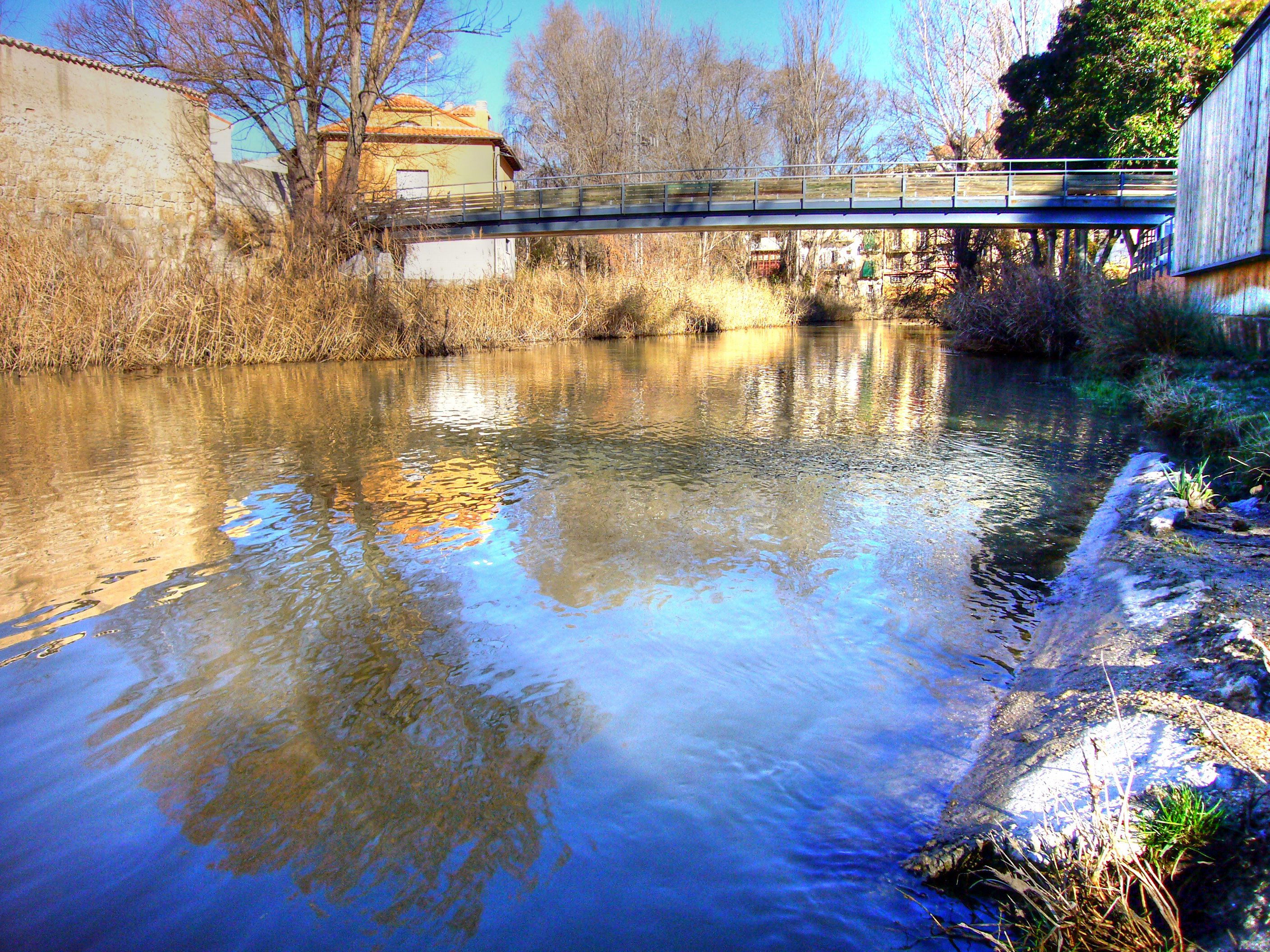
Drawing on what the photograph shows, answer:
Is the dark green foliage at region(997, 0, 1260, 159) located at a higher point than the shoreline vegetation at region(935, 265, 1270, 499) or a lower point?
higher

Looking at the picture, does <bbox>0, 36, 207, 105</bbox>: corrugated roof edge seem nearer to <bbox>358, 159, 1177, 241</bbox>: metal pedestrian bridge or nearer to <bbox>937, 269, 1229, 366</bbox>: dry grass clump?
<bbox>358, 159, 1177, 241</bbox>: metal pedestrian bridge

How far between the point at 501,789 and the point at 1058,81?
27.7 metres

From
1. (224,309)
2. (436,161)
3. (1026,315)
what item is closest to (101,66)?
(224,309)

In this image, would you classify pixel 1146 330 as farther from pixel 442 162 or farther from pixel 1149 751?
pixel 442 162

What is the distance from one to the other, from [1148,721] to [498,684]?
195cm

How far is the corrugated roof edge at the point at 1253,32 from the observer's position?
8500 millimetres

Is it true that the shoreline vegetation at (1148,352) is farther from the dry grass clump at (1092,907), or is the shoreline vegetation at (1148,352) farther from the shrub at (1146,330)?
the dry grass clump at (1092,907)

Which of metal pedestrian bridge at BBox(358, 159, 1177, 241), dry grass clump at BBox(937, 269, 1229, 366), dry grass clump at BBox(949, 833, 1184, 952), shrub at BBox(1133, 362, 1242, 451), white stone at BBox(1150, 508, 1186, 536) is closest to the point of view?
dry grass clump at BBox(949, 833, 1184, 952)

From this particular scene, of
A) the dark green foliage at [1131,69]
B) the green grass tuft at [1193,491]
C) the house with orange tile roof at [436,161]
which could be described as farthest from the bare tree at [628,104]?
the green grass tuft at [1193,491]

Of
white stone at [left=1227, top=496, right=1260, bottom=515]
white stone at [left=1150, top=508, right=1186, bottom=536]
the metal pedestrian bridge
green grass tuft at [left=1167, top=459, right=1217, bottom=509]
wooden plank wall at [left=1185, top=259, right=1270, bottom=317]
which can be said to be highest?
the metal pedestrian bridge

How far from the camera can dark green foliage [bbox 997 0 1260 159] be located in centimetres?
1886

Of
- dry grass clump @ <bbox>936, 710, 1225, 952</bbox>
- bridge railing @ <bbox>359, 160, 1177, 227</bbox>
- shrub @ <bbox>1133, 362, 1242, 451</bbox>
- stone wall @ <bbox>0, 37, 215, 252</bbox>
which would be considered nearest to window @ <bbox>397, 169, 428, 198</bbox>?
bridge railing @ <bbox>359, 160, 1177, 227</bbox>

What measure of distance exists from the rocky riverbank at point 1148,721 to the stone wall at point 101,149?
18.0 meters

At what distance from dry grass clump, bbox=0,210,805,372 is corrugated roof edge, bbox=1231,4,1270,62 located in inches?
539
